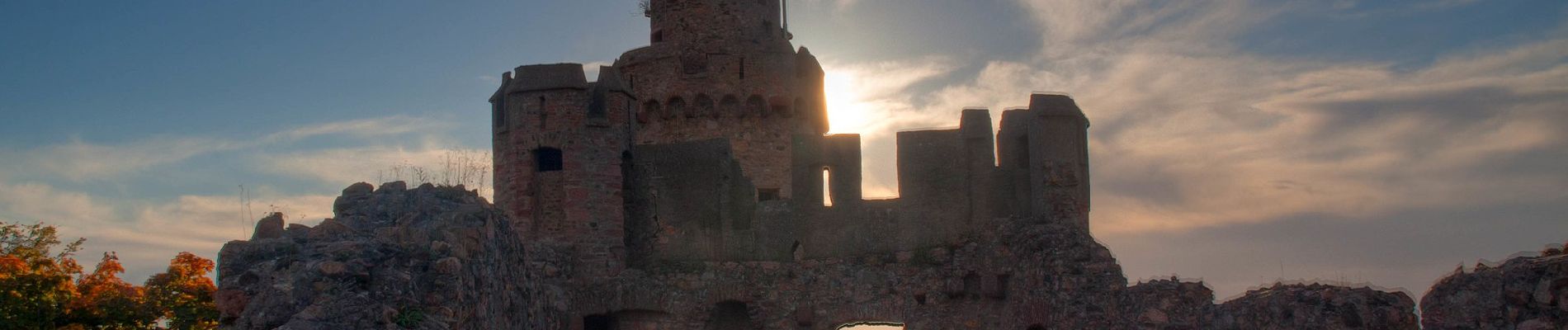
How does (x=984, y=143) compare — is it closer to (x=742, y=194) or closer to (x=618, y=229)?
(x=742, y=194)

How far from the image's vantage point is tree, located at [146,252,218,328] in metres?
25.9

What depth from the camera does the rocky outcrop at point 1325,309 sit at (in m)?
11.1

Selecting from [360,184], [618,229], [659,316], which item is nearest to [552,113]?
[618,229]

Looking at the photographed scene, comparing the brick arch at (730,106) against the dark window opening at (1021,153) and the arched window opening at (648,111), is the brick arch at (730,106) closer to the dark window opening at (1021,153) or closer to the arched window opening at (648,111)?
the arched window opening at (648,111)

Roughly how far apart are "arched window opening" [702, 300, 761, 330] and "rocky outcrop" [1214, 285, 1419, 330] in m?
10.6

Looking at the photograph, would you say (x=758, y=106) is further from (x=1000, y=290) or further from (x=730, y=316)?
(x=1000, y=290)

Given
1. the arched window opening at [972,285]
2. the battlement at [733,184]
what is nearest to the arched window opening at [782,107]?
the battlement at [733,184]

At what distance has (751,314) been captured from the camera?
70.2 feet

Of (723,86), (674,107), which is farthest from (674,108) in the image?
(723,86)

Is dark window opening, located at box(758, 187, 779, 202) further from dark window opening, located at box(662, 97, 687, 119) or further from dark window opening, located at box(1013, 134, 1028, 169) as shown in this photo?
dark window opening, located at box(1013, 134, 1028, 169)

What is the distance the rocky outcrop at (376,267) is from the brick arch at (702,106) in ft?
43.3

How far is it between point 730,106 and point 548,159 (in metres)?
5.78

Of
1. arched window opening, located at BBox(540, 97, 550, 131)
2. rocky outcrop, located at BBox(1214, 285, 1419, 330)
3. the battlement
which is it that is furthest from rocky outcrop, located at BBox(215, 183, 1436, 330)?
arched window opening, located at BBox(540, 97, 550, 131)

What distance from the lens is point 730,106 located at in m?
27.2
